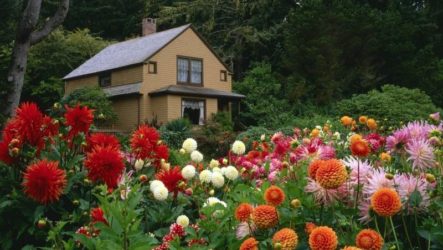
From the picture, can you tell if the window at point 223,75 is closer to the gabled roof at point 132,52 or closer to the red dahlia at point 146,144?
the gabled roof at point 132,52

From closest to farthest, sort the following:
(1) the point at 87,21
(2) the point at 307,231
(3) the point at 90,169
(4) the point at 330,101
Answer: (2) the point at 307,231, (3) the point at 90,169, (4) the point at 330,101, (1) the point at 87,21

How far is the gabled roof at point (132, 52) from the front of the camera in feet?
85.7

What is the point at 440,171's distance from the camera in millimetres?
2359

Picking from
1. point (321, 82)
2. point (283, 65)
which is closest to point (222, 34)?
point (283, 65)

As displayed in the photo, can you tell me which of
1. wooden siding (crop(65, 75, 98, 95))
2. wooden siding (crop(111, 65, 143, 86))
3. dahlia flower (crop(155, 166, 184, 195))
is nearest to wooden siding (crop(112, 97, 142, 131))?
wooden siding (crop(111, 65, 143, 86))

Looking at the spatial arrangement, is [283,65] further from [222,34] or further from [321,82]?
[222,34]

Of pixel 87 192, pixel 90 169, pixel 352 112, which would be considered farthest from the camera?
pixel 352 112

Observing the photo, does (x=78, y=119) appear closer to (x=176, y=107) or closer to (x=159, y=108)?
(x=176, y=107)

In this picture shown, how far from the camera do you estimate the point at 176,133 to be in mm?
21547

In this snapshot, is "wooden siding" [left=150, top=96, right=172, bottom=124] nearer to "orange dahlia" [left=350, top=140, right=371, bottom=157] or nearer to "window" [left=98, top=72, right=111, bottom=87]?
"window" [left=98, top=72, right=111, bottom=87]

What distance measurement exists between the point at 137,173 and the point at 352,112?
63.4 feet

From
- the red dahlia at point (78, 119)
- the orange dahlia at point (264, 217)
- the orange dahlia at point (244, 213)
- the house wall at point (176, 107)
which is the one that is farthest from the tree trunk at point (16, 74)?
the house wall at point (176, 107)

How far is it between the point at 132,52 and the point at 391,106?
1222cm

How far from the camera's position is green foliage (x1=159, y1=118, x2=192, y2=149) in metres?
21.0
